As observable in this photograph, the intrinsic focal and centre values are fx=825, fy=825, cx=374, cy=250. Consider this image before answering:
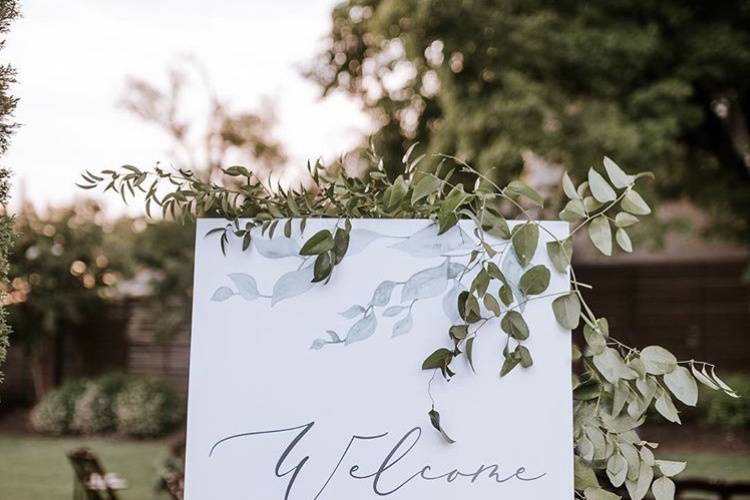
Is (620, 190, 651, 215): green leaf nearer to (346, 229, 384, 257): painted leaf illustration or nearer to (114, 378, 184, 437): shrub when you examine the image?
(346, 229, 384, 257): painted leaf illustration

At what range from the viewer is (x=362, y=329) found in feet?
6.01

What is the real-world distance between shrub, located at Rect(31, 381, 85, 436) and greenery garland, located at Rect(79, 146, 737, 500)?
11.2 metres

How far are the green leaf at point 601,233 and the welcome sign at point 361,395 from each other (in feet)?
0.59

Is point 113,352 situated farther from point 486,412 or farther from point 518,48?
point 486,412

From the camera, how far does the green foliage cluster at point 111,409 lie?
11.9 m

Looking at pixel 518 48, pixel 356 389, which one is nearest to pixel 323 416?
pixel 356 389

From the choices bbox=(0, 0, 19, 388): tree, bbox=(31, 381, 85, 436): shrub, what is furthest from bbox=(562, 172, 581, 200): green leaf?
bbox=(31, 381, 85, 436): shrub

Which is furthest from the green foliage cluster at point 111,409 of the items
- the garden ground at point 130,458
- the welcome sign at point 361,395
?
the welcome sign at point 361,395

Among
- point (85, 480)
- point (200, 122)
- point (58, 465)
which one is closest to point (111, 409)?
point (58, 465)

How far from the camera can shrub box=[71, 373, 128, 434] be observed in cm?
1204

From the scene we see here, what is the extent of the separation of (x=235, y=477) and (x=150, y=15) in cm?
1115

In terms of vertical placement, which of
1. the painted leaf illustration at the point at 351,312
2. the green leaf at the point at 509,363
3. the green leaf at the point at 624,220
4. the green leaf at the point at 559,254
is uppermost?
the green leaf at the point at 624,220

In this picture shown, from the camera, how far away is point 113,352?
44.6 feet

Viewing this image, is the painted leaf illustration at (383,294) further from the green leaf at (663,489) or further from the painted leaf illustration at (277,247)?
the green leaf at (663,489)
